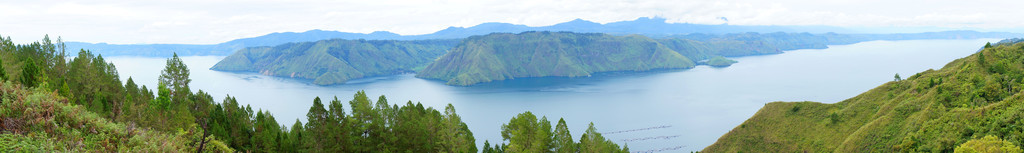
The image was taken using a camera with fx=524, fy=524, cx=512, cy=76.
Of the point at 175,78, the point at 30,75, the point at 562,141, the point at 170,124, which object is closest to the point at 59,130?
the point at 30,75

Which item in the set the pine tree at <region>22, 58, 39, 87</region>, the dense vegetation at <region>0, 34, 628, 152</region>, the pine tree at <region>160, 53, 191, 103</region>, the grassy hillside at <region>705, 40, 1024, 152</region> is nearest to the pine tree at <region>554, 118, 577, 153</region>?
the dense vegetation at <region>0, 34, 628, 152</region>

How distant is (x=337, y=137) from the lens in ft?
174

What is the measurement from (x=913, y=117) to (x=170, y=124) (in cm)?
8962

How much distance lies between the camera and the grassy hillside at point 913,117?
191ft

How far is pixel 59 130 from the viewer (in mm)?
20547

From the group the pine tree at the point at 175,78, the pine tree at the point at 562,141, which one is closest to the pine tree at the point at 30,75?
the pine tree at the point at 175,78

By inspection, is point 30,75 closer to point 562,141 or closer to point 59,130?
point 59,130

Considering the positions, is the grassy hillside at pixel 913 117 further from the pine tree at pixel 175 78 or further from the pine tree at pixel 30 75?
the pine tree at pixel 175 78

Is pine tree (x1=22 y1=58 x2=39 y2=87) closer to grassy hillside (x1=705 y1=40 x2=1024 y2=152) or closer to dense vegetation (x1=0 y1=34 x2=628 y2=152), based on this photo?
dense vegetation (x1=0 y1=34 x2=628 y2=152)

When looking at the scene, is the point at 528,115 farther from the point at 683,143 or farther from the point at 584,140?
the point at 683,143

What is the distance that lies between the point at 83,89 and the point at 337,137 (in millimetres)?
37206

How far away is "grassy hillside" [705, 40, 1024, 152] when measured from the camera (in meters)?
58.2

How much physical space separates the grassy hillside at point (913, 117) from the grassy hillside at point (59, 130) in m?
67.7

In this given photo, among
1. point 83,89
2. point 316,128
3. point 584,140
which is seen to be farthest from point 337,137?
point 83,89
